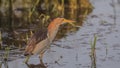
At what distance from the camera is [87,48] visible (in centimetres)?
873

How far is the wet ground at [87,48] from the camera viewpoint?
25.3 ft

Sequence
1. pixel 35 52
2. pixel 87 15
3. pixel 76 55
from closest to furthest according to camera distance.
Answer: pixel 35 52, pixel 76 55, pixel 87 15

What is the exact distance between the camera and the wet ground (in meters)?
7.71

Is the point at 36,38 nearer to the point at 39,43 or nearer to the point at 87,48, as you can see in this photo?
the point at 39,43

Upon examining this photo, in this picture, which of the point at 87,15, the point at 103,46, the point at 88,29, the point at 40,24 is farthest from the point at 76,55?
the point at 87,15

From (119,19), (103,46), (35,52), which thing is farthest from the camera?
(119,19)

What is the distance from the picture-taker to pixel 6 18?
12.0 m

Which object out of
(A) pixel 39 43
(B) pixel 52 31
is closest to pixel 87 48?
(B) pixel 52 31

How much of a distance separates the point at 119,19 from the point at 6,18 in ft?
9.93

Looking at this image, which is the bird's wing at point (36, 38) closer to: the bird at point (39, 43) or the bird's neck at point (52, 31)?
the bird at point (39, 43)

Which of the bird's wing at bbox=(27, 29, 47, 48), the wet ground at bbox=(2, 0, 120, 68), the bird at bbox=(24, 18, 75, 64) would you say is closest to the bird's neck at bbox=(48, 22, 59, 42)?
the bird at bbox=(24, 18, 75, 64)

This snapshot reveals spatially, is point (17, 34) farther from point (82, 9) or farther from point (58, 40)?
point (82, 9)

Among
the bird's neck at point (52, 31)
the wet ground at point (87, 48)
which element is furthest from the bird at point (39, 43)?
the wet ground at point (87, 48)

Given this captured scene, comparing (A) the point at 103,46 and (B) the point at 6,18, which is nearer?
(A) the point at 103,46
